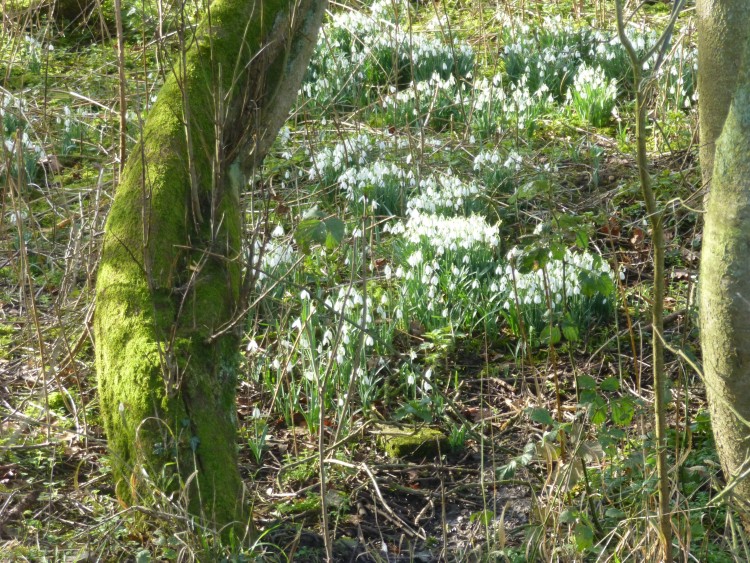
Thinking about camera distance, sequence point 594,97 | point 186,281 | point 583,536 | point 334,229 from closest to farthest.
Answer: point 334,229, point 583,536, point 186,281, point 594,97

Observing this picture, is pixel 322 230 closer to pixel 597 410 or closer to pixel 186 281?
pixel 186 281

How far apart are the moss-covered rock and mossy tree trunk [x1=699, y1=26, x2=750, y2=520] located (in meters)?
1.32

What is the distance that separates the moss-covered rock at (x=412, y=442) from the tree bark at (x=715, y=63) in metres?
1.59

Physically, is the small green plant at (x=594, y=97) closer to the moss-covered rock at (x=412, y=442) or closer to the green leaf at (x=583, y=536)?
the moss-covered rock at (x=412, y=442)

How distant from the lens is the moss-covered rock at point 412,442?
3.56 m

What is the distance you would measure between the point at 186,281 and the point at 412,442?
1200 mm

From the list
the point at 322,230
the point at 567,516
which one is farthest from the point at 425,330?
the point at 322,230

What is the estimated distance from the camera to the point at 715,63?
3748 mm

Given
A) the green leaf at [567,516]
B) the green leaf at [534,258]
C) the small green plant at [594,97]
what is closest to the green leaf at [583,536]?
the green leaf at [567,516]

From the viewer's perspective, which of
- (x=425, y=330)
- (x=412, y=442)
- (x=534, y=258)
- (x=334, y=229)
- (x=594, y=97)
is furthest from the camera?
(x=594, y=97)

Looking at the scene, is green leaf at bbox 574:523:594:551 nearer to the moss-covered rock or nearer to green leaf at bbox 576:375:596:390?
green leaf at bbox 576:375:596:390

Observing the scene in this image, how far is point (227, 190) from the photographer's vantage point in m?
3.17

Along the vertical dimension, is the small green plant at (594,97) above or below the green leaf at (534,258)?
above

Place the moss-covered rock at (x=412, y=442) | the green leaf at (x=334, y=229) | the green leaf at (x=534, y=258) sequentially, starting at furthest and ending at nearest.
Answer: the moss-covered rock at (x=412, y=442) → the green leaf at (x=534, y=258) → the green leaf at (x=334, y=229)
